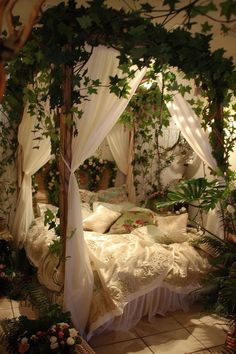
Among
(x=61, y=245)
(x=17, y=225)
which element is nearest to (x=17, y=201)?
(x=17, y=225)

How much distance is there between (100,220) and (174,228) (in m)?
0.89

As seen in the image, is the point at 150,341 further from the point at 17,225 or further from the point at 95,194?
the point at 95,194

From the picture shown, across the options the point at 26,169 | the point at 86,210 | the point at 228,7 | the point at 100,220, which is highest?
the point at 228,7

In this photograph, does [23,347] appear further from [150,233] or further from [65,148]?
[150,233]

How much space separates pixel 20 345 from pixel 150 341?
1166 mm

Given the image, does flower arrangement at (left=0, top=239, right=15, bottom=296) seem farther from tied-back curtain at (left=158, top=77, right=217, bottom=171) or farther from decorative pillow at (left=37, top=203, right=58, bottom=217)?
tied-back curtain at (left=158, top=77, right=217, bottom=171)

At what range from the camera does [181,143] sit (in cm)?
461

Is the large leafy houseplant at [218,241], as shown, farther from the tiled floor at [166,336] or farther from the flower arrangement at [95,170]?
the flower arrangement at [95,170]

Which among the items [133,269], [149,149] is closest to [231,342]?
[133,269]

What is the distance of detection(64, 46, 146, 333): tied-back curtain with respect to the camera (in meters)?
2.44

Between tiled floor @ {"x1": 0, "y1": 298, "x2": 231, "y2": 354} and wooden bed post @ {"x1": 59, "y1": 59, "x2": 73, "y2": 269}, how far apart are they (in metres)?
0.87

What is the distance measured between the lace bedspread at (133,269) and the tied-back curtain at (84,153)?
5.5 inches

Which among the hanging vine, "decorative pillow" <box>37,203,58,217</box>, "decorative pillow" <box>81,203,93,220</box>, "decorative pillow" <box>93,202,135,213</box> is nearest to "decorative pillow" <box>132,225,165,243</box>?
"decorative pillow" <box>93,202,135,213</box>

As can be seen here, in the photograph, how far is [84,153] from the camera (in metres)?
2.47
